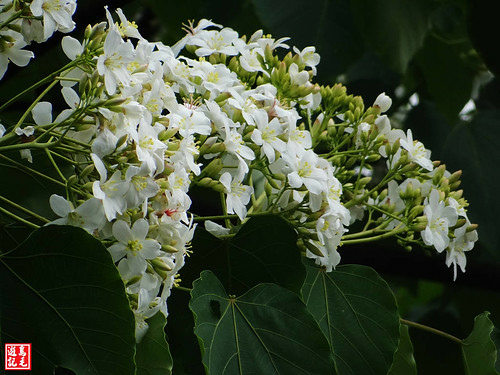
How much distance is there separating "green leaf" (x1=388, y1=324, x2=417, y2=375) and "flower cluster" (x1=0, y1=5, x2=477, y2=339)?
0.18 meters

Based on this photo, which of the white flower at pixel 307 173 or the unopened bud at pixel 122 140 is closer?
the unopened bud at pixel 122 140

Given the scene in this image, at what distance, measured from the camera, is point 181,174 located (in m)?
1.03

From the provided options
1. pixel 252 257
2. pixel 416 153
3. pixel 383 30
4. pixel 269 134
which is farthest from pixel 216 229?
pixel 383 30

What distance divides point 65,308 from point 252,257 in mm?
353

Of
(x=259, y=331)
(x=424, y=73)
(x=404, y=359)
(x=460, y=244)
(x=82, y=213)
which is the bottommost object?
(x=404, y=359)

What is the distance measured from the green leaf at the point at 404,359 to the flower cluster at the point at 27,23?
77 centimetres

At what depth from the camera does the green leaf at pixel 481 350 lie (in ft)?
4.48

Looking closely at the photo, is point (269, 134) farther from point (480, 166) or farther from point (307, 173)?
point (480, 166)

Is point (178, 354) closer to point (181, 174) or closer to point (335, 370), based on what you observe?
point (335, 370)

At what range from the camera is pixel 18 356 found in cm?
102

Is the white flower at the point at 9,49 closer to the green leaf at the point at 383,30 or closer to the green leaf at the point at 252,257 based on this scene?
the green leaf at the point at 252,257

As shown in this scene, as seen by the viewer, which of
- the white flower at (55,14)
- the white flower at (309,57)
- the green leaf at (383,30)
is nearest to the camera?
the white flower at (55,14)

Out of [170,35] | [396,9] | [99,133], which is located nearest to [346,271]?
[99,133]

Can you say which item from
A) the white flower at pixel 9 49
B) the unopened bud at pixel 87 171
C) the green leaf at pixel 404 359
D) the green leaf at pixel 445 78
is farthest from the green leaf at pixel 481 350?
the green leaf at pixel 445 78
